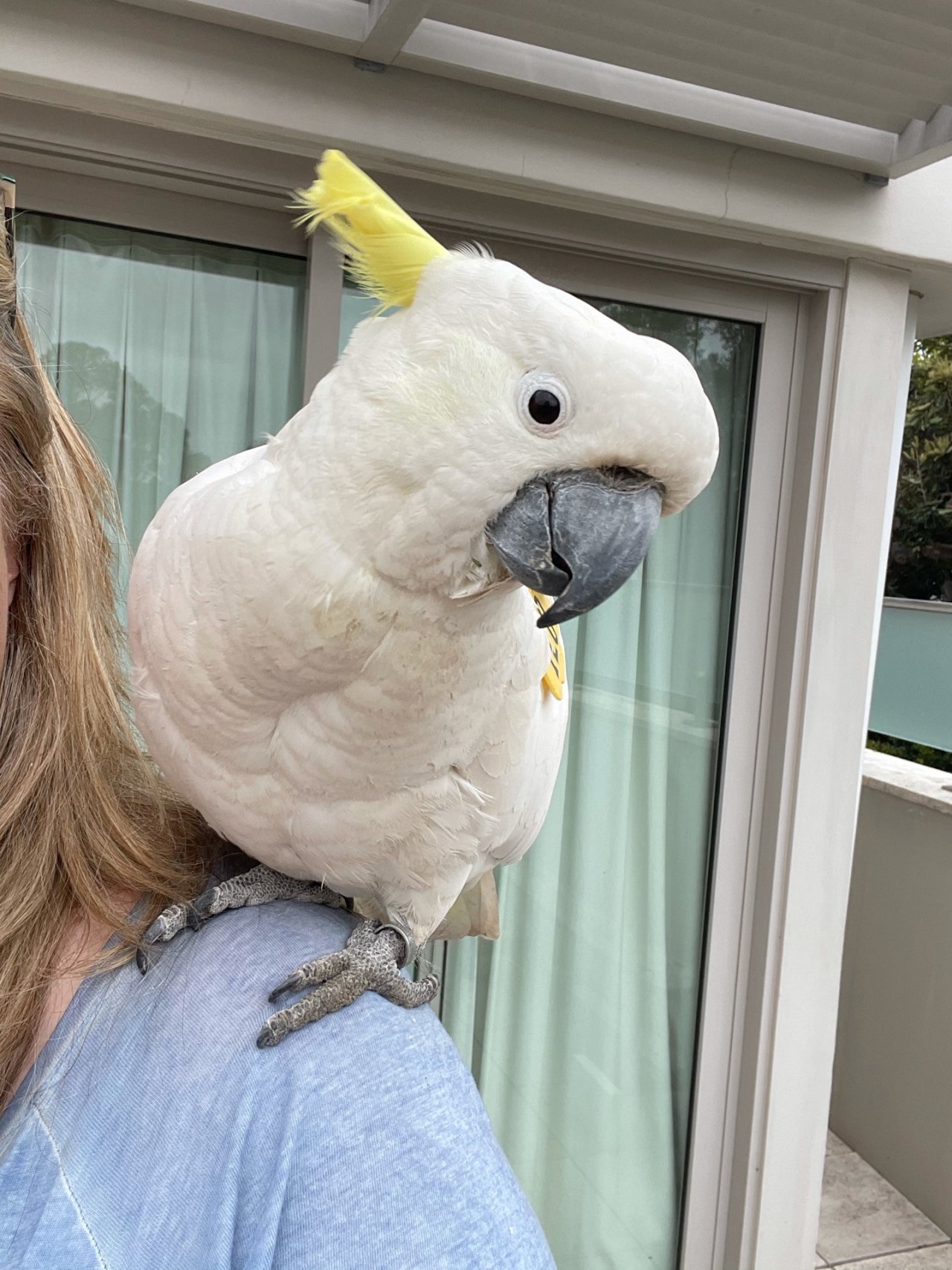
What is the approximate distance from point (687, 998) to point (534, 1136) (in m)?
0.38

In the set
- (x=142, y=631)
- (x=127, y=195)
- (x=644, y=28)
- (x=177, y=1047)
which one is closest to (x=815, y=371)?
(x=644, y=28)

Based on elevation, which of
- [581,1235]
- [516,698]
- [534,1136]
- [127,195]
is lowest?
[581,1235]

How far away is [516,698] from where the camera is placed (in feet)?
2.11

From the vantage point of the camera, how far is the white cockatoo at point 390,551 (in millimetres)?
497

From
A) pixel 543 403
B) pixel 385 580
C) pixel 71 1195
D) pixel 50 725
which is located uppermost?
pixel 543 403

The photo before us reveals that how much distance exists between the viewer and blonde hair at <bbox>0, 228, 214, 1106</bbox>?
0.51m

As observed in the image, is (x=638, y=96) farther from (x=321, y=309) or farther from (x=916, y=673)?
(x=916, y=673)

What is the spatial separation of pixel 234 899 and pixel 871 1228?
2.09 metres

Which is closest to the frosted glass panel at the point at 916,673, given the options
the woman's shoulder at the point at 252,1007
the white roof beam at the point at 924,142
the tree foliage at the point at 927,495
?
the tree foliage at the point at 927,495

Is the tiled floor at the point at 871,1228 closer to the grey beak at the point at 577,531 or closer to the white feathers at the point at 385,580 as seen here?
the white feathers at the point at 385,580

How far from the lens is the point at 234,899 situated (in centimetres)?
61

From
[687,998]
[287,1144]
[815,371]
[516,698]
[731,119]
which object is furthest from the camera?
[687,998]

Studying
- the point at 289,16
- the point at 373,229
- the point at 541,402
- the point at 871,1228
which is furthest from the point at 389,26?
the point at 871,1228

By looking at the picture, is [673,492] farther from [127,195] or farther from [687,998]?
[687,998]
